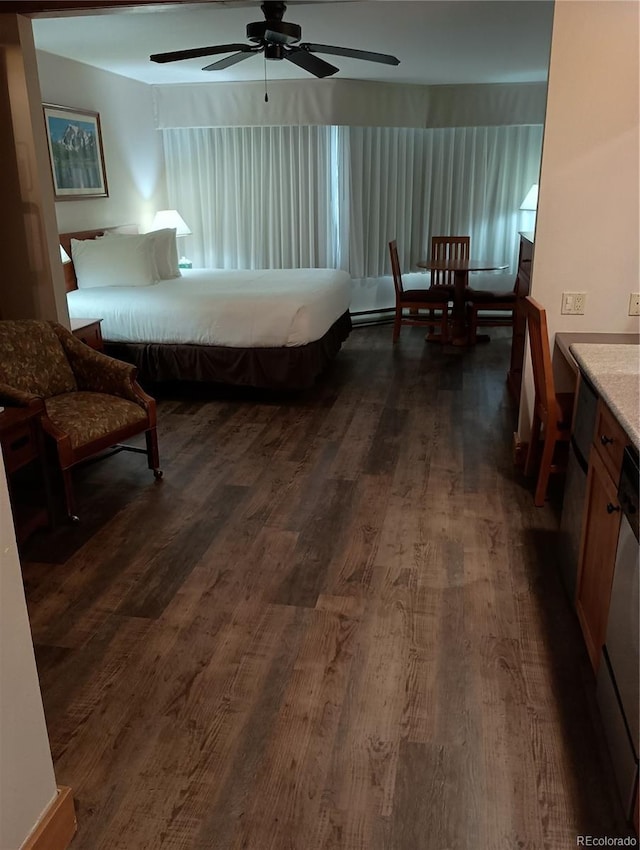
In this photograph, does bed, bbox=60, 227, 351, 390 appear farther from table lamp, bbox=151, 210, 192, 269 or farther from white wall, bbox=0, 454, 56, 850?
white wall, bbox=0, 454, 56, 850

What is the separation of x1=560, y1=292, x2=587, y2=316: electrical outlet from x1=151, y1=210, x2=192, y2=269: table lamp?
4461mm

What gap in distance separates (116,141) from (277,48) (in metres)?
2.81

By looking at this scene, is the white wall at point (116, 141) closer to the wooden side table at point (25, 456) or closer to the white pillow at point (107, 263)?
the white pillow at point (107, 263)

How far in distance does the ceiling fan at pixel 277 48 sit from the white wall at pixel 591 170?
147 centimetres

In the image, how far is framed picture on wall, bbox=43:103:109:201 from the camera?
5121 mm

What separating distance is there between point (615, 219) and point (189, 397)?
10.3ft

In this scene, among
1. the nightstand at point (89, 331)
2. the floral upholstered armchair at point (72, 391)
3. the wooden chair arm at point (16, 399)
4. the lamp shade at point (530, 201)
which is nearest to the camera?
the wooden chair arm at point (16, 399)

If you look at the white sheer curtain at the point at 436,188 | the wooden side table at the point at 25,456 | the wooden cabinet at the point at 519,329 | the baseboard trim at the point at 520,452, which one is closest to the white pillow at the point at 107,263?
the wooden side table at the point at 25,456

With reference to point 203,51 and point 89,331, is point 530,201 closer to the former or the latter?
point 203,51

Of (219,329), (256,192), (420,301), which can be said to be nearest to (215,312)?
(219,329)

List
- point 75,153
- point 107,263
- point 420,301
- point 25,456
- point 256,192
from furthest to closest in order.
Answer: point 256,192
point 420,301
point 75,153
point 107,263
point 25,456

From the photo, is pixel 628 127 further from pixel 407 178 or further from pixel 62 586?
pixel 407 178

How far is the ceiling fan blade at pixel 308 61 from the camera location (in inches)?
159

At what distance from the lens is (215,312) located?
466 centimetres
